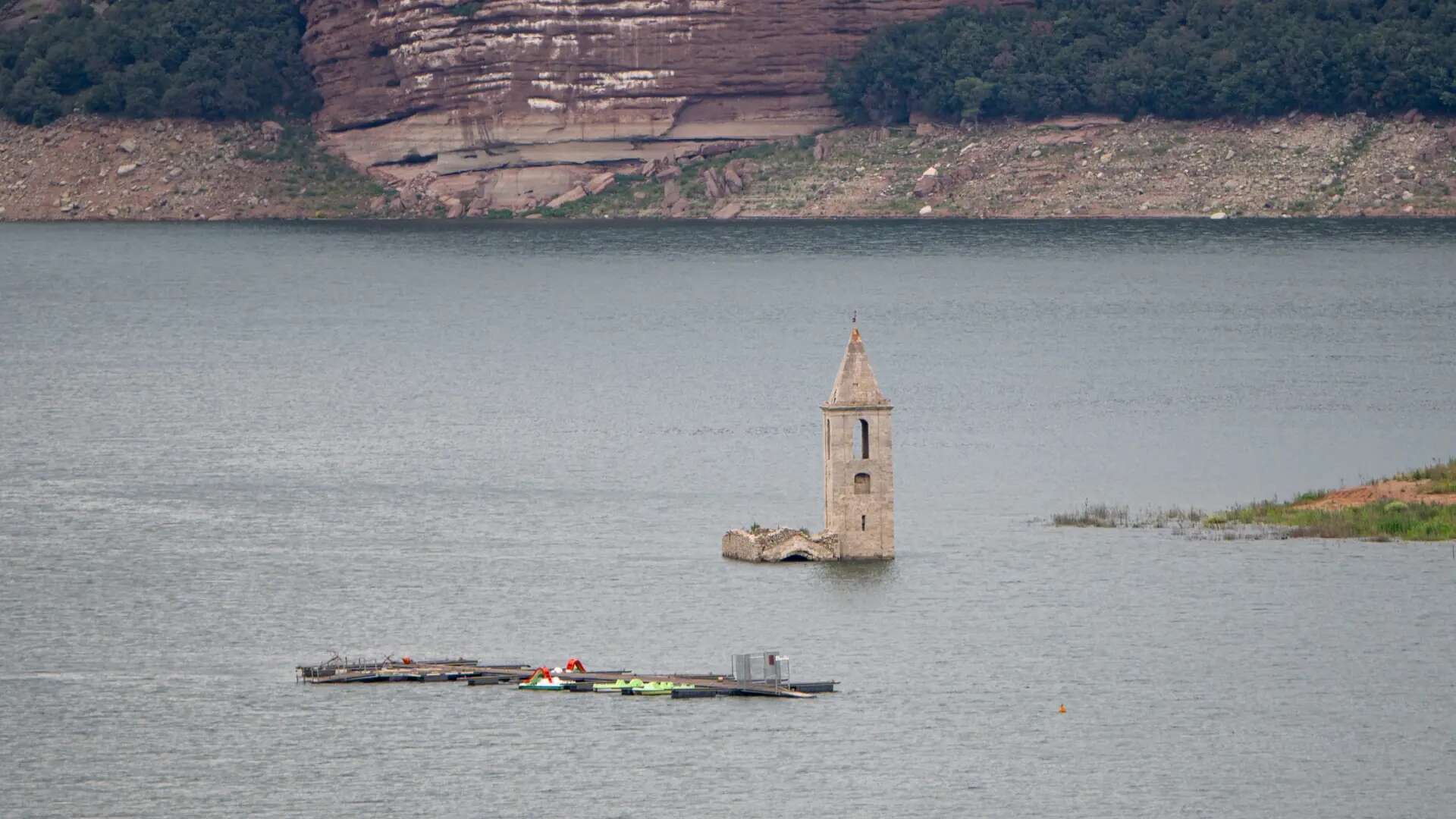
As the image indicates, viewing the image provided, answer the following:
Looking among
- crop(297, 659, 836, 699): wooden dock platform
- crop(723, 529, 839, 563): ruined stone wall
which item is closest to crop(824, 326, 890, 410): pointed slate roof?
crop(723, 529, 839, 563): ruined stone wall

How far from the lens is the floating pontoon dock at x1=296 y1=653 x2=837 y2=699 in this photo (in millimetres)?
64562

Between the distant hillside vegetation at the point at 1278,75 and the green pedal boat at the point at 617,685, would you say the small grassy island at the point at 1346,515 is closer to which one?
the green pedal boat at the point at 617,685

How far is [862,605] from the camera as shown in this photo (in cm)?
7275

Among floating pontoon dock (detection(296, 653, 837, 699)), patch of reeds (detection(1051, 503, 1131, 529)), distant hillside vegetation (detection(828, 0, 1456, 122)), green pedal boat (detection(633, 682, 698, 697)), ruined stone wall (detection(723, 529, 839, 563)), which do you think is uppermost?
distant hillside vegetation (detection(828, 0, 1456, 122))

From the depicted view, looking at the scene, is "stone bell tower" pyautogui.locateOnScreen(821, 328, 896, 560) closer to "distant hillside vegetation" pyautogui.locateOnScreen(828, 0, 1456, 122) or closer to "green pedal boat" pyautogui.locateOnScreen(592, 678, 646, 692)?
"green pedal boat" pyautogui.locateOnScreen(592, 678, 646, 692)

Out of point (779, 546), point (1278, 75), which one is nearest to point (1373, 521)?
point (779, 546)

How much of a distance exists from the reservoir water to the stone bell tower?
93 centimetres

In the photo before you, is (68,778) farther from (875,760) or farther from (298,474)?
(298,474)

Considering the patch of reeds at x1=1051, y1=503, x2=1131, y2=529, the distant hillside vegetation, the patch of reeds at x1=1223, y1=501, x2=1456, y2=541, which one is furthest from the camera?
the distant hillside vegetation

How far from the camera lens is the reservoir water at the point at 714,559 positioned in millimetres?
59969

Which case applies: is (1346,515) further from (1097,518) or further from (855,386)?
(855,386)

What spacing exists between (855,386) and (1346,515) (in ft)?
Result: 46.6

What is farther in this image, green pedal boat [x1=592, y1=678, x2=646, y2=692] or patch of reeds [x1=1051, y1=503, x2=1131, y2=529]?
patch of reeds [x1=1051, y1=503, x2=1131, y2=529]

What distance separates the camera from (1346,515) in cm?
8081
